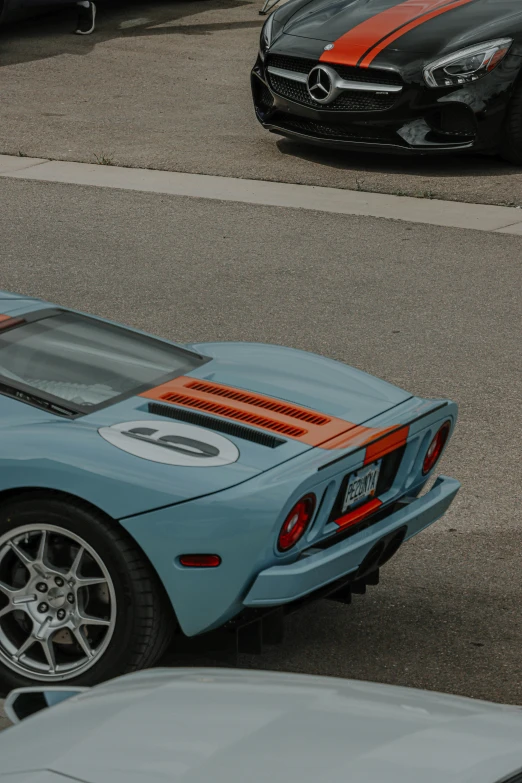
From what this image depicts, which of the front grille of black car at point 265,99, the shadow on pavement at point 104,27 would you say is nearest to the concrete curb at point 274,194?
the front grille of black car at point 265,99

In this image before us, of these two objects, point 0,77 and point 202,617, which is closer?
point 202,617

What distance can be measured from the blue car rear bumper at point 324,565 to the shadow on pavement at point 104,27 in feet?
42.4

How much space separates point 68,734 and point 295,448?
169cm

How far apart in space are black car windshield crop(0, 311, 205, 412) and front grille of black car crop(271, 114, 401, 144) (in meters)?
6.22

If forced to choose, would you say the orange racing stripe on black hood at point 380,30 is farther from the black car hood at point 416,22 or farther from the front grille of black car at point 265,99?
the front grille of black car at point 265,99

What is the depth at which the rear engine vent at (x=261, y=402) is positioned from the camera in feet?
14.2

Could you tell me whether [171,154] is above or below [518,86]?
below

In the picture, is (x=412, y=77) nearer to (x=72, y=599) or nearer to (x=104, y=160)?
(x=104, y=160)

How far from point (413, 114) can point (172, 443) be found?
7233 mm

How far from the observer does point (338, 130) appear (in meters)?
11.1

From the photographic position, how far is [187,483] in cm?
385

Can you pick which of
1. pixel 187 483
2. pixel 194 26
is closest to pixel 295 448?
pixel 187 483

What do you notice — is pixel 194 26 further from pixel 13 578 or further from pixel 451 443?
pixel 13 578

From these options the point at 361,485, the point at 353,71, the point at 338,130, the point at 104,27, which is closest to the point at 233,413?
the point at 361,485
